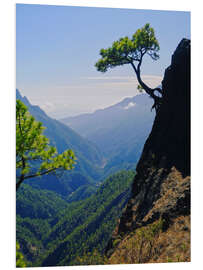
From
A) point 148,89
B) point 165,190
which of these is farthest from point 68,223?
point 165,190

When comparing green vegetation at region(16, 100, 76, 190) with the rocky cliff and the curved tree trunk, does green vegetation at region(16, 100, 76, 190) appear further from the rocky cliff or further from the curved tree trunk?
the curved tree trunk

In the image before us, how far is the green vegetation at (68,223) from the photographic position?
280ft

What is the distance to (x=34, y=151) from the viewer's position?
21.9 ft

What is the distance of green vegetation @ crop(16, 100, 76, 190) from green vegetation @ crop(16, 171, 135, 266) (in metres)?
60.7

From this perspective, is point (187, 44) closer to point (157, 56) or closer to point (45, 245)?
point (157, 56)

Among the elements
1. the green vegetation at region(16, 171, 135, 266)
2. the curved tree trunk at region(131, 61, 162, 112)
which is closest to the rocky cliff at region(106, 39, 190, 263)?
the curved tree trunk at region(131, 61, 162, 112)

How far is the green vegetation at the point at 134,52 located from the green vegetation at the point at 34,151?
18.2 feet

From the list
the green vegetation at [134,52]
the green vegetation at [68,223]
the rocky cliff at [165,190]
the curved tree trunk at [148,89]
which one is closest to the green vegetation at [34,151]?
the rocky cliff at [165,190]

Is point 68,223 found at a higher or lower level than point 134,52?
lower

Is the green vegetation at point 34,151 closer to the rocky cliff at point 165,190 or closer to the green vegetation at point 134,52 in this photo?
the rocky cliff at point 165,190

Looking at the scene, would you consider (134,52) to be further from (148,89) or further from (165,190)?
(165,190)

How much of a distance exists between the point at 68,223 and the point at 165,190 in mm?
123169

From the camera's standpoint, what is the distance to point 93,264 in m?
8.20
